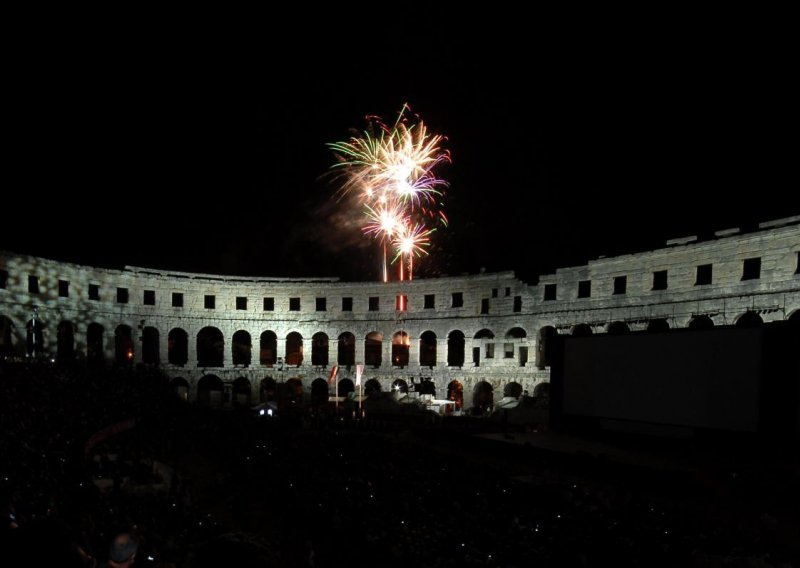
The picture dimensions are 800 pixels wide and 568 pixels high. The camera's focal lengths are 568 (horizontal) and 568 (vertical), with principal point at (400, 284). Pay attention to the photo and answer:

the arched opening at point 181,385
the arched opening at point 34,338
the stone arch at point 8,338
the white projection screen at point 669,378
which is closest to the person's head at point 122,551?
the white projection screen at point 669,378

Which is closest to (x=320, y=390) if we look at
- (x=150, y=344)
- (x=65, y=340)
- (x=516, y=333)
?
(x=516, y=333)

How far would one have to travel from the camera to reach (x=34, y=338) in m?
37.8

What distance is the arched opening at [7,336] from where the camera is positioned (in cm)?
3600

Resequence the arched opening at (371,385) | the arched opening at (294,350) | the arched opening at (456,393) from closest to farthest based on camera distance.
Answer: the arched opening at (456,393) < the arched opening at (371,385) < the arched opening at (294,350)

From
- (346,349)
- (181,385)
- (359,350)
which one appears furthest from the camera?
(346,349)

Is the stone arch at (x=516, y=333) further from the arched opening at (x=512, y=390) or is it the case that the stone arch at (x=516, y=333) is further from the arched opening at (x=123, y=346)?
the arched opening at (x=123, y=346)

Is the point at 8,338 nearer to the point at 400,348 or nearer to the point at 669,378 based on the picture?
the point at 400,348

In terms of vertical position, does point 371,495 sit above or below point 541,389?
above

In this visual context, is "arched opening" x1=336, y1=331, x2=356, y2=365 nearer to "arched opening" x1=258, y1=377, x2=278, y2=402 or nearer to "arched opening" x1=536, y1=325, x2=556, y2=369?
"arched opening" x1=258, y1=377, x2=278, y2=402

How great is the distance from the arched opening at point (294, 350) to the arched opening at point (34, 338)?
22.6 meters

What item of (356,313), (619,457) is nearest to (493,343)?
(356,313)

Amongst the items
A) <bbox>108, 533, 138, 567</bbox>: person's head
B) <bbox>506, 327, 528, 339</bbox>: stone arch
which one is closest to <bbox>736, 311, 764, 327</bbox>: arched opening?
<bbox>506, 327, 528, 339</bbox>: stone arch

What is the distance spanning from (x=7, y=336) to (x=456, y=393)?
33.6 meters

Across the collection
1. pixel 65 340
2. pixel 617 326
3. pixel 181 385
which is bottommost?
pixel 181 385
